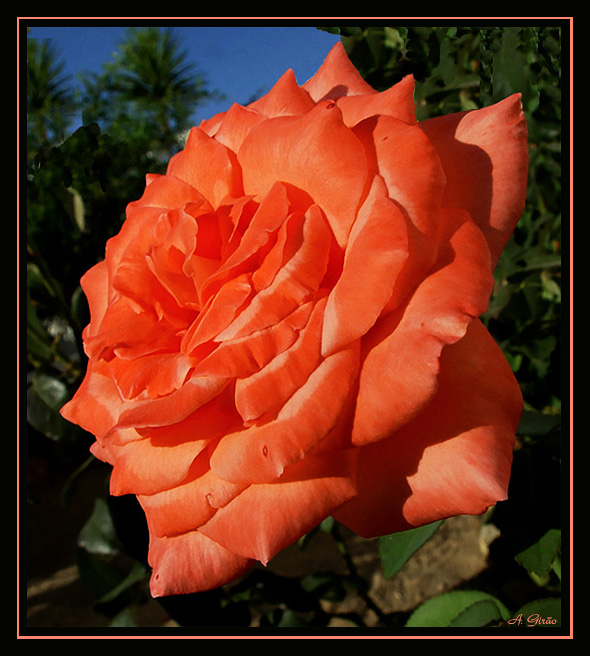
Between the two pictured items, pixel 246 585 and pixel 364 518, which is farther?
pixel 246 585

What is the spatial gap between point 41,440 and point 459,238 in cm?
84

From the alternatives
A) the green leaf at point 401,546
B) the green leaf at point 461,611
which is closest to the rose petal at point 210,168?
A: the green leaf at point 401,546

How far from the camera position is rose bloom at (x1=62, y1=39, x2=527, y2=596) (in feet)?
1.05

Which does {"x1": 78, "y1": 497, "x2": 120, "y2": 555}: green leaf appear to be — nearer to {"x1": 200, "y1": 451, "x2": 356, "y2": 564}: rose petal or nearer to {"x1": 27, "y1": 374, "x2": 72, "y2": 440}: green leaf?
{"x1": 27, "y1": 374, "x2": 72, "y2": 440}: green leaf

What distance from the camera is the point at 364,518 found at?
38 centimetres

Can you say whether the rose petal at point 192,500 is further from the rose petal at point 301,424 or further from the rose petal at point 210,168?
the rose petal at point 210,168

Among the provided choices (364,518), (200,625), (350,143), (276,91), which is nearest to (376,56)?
(276,91)

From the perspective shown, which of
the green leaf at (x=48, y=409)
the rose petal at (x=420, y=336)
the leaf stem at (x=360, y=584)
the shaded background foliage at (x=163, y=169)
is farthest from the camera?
the leaf stem at (x=360, y=584)

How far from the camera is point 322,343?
1.07 feet

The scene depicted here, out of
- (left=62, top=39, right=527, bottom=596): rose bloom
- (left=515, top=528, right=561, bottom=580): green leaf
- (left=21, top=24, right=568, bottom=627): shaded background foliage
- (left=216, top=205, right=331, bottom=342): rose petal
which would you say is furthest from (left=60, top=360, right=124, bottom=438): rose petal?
(left=515, top=528, right=561, bottom=580): green leaf

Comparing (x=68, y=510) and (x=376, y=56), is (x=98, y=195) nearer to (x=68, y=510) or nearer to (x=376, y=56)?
(x=376, y=56)

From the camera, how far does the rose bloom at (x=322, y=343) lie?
32 centimetres

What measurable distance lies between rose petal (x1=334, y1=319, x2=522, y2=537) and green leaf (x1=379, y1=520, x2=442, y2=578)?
6.7 inches

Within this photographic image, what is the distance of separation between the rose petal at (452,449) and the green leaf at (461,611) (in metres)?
0.26
